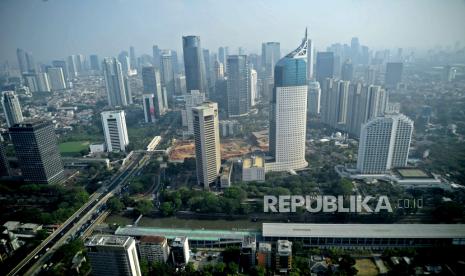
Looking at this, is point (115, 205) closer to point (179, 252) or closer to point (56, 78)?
point (179, 252)

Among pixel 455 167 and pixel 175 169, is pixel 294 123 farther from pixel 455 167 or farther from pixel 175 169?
pixel 455 167

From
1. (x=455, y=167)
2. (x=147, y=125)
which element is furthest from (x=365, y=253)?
(x=147, y=125)

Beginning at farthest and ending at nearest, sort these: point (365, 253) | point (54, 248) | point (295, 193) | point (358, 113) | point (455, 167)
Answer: point (358, 113), point (455, 167), point (295, 193), point (54, 248), point (365, 253)

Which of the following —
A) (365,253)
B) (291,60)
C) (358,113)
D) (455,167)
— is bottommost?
(365,253)

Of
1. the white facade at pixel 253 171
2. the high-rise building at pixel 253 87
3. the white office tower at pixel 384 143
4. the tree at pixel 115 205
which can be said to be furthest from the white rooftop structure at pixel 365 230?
the high-rise building at pixel 253 87

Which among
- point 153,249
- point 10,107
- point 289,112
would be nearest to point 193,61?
point 10,107

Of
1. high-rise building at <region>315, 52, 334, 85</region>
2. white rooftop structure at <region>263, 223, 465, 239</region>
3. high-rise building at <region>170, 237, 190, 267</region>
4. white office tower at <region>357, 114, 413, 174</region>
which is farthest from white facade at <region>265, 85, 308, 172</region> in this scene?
high-rise building at <region>315, 52, 334, 85</region>
